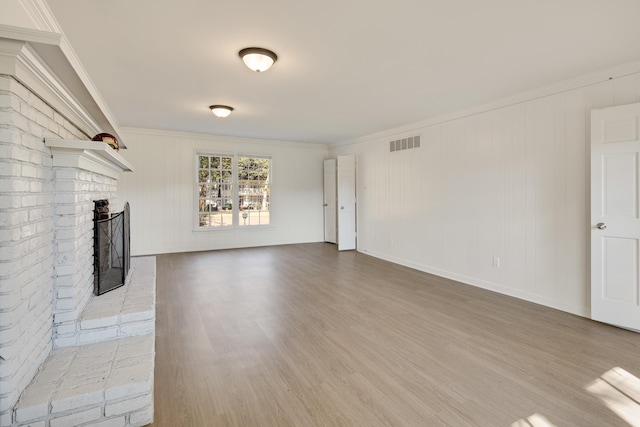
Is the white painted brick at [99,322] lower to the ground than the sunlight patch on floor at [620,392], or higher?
higher

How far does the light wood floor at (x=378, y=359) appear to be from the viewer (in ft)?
6.35

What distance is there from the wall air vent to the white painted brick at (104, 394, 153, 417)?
5.25 metres

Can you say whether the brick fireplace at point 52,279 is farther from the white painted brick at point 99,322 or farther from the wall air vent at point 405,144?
the wall air vent at point 405,144

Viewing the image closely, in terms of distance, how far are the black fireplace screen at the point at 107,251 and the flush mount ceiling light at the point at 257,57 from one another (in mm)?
1915

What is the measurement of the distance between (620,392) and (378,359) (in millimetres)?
1583

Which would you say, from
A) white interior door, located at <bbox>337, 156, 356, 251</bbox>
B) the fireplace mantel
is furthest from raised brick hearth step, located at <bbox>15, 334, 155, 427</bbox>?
white interior door, located at <bbox>337, 156, 356, 251</bbox>

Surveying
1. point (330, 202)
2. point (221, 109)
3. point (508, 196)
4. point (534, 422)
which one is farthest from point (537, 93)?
point (330, 202)

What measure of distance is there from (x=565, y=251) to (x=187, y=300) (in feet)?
14.8

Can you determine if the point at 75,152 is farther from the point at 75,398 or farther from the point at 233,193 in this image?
the point at 233,193

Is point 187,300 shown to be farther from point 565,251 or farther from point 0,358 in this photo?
point 565,251

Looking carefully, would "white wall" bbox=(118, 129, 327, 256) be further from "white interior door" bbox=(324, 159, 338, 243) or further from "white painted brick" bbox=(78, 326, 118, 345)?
"white painted brick" bbox=(78, 326, 118, 345)

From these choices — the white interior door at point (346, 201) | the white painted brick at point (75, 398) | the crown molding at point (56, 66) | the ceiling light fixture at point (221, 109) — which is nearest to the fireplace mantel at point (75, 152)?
the crown molding at point (56, 66)

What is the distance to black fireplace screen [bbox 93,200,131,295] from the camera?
2867 mm

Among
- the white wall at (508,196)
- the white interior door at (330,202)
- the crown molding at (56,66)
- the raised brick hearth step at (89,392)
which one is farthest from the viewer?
the white interior door at (330,202)
